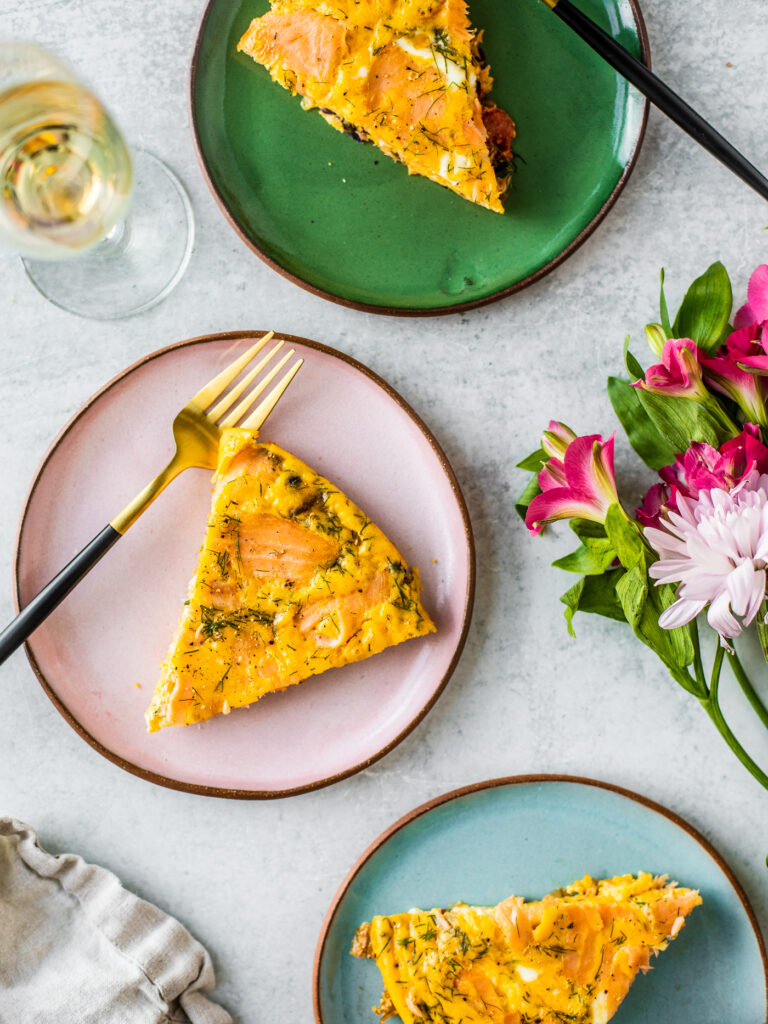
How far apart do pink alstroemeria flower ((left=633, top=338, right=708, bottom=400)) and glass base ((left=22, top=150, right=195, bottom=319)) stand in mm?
1269

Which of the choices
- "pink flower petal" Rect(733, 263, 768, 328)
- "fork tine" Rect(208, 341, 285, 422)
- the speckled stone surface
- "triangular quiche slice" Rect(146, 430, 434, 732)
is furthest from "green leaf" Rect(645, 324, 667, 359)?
"fork tine" Rect(208, 341, 285, 422)

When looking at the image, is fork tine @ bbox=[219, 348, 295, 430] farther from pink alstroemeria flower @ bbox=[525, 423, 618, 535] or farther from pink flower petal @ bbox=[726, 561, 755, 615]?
pink flower petal @ bbox=[726, 561, 755, 615]

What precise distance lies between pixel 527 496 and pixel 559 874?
39.7 inches

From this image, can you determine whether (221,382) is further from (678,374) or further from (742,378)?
(742,378)

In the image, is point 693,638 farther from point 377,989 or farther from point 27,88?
point 27,88

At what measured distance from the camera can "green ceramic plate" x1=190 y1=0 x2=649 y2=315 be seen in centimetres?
229

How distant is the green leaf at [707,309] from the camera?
7.09 feet

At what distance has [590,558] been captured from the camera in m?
2.25

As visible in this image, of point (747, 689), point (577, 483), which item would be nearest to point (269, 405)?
point (577, 483)

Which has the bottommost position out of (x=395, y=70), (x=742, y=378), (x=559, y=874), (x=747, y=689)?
(x=559, y=874)

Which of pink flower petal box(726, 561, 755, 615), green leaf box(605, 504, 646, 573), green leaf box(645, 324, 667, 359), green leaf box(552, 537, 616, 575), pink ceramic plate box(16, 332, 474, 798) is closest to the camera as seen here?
pink flower petal box(726, 561, 755, 615)

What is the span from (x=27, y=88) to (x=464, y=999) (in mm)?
2304

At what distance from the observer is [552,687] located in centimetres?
240

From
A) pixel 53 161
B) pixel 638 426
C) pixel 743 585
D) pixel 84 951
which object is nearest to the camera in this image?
pixel 743 585
